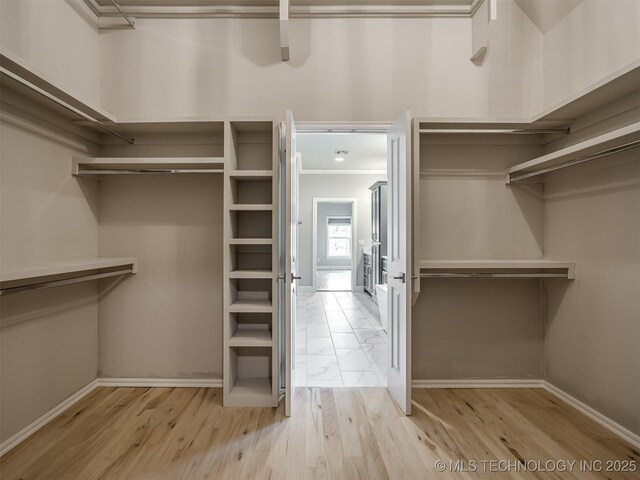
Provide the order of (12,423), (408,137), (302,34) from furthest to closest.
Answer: (302,34) < (408,137) < (12,423)

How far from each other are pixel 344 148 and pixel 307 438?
4842mm

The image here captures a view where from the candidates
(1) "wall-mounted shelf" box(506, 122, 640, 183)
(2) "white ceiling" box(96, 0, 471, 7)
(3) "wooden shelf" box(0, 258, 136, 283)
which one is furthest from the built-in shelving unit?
(1) "wall-mounted shelf" box(506, 122, 640, 183)

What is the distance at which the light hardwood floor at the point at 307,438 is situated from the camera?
1761mm

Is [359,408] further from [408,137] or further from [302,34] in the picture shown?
[302,34]

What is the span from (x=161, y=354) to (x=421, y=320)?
6.91ft

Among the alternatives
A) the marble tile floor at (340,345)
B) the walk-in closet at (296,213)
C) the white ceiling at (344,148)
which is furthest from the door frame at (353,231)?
the walk-in closet at (296,213)

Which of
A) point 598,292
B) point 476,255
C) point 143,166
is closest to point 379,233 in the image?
point 476,255

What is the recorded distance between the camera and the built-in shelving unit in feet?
7.97

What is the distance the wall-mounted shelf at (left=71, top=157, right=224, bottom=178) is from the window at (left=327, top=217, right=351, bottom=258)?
10.7 meters

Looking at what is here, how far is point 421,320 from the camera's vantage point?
2.78 metres

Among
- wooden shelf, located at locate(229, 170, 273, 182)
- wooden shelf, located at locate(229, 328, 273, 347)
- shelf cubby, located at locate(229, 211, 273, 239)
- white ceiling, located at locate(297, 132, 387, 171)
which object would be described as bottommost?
wooden shelf, located at locate(229, 328, 273, 347)

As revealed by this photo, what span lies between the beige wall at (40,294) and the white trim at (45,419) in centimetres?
3

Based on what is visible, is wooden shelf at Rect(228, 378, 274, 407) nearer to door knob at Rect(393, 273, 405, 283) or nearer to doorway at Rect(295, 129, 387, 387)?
doorway at Rect(295, 129, 387, 387)

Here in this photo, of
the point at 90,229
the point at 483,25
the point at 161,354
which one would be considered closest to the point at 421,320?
the point at 161,354
